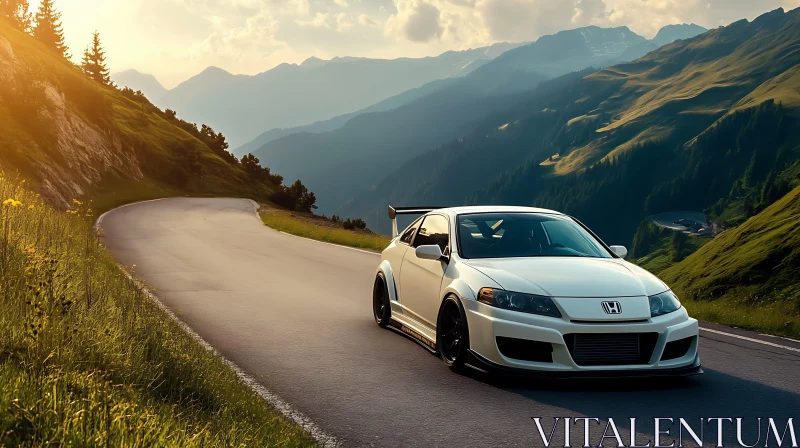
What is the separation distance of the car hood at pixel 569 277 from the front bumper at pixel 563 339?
29 cm

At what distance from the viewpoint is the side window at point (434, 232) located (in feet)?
27.4

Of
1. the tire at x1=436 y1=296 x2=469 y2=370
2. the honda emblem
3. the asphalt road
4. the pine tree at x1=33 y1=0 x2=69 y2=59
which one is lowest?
the asphalt road

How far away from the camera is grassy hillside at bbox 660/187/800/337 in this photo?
36.1 ft

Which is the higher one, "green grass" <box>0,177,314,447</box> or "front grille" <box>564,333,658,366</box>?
"front grille" <box>564,333,658,366</box>

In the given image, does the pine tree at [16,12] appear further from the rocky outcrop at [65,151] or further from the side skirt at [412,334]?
the side skirt at [412,334]

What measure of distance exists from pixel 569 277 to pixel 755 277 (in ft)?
24.3

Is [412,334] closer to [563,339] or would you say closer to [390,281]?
[390,281]

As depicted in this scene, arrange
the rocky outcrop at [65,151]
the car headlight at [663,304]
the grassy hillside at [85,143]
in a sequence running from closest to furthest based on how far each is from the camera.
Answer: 1. the car headlight at [663,304]
2. the rocky outcrop at [65,151]
3. the grassy hillside at [85,143]

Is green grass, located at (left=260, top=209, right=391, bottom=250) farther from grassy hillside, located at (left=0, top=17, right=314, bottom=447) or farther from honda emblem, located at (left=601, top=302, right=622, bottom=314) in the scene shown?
honda emblem, located at (left=601, top=302, right=622, bottom=314)

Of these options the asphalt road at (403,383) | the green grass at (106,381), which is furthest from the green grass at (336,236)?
the green grass at (106,381)

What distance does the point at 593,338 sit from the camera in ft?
20.3

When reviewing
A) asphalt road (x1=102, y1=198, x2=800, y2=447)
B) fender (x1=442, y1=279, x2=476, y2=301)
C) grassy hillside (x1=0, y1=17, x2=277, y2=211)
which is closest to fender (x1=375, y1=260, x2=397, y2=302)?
asphalt road (x1=102, y1=198, x2=800, y2=447)

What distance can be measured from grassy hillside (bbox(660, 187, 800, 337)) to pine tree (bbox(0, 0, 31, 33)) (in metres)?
123

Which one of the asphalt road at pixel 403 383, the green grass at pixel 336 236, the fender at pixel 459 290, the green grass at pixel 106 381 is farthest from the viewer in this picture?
the green grass at pixel 336 236
